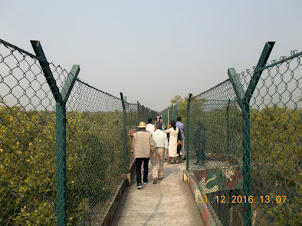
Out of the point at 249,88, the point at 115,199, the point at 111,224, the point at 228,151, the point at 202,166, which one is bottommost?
the point at 111,224

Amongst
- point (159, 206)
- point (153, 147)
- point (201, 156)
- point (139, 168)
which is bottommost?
point (159, 206)

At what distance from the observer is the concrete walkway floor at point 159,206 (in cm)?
367

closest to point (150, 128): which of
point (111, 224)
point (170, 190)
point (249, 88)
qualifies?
point (170, 190)

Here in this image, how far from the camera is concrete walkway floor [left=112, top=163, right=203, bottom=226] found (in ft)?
12.0

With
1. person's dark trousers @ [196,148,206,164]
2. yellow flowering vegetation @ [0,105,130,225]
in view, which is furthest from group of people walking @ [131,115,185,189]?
person's dark trousers @ [196,148,206,164]

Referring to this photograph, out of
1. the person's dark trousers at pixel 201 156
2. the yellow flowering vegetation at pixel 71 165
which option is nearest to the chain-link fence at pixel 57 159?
the yellow flowering vegetation at pixel 71 165

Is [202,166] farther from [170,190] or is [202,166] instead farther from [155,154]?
[155,154]

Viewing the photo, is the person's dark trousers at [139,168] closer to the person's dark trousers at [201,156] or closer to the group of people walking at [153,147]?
the group of people walking at [153,147]

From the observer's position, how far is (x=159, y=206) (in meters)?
4.23

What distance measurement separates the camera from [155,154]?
5.81m

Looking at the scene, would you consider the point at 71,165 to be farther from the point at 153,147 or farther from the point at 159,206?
the point at 153,147

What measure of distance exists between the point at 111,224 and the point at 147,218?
0.62 meters

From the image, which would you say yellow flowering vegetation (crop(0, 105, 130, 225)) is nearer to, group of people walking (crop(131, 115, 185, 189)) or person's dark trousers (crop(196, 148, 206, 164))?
group of people walking (crop(131, 115, 185, 189))

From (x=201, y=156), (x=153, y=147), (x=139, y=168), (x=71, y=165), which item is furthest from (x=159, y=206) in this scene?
(x=71, y=165)
